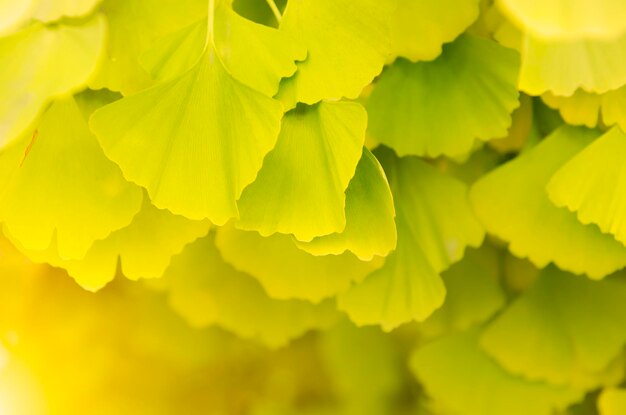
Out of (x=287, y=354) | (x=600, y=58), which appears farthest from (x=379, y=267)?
(x=287, y=354)

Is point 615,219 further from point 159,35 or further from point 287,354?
point 287,354

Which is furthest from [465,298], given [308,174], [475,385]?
[308,174]

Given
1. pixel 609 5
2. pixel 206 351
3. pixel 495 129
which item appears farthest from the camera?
pixel 206 351

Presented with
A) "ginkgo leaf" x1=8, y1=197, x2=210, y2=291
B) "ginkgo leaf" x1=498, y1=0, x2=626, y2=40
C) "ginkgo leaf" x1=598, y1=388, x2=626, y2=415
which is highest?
"ginkgo leaf" x1=498, y1=0, x2=626, y2=40

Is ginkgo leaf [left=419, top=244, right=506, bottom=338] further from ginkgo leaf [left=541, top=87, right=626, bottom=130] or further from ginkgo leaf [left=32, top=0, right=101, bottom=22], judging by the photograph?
ginkgo leaf [left=32, top=0, right=101, bottom=22]

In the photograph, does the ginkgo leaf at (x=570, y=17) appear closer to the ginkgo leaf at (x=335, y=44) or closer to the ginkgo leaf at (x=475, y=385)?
the ginkgo leaf at (x=335, y=44)

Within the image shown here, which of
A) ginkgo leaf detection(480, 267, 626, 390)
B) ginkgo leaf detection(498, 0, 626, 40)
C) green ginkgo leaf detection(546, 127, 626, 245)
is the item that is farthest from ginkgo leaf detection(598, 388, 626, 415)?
ginkgo leaf detection(498, 0, 626, 40)
